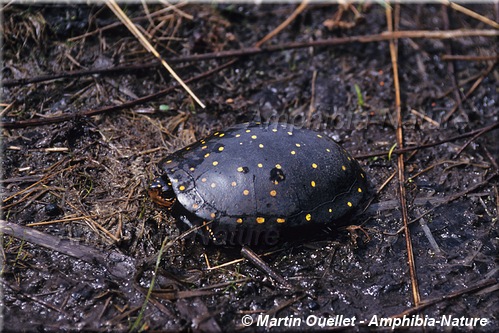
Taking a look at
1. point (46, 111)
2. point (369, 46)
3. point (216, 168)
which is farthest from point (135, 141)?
point (369, 46)

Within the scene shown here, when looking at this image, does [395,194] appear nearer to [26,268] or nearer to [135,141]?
[135,141]

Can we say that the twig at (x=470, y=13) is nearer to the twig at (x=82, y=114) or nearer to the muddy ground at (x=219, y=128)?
the muddy ground at (x=219, y=128)

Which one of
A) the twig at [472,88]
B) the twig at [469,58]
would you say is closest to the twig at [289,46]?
the twig at [469,58]

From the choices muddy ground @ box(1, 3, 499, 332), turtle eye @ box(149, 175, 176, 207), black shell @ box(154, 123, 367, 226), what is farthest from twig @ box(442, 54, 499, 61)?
turtle eye @ box(149, 175, 176, 207)

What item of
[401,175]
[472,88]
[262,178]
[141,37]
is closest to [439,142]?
[401,175]

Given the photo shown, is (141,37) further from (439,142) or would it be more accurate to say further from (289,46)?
(439,142)

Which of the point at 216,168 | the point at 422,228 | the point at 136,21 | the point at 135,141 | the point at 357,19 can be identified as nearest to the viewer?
the point at 216,168
